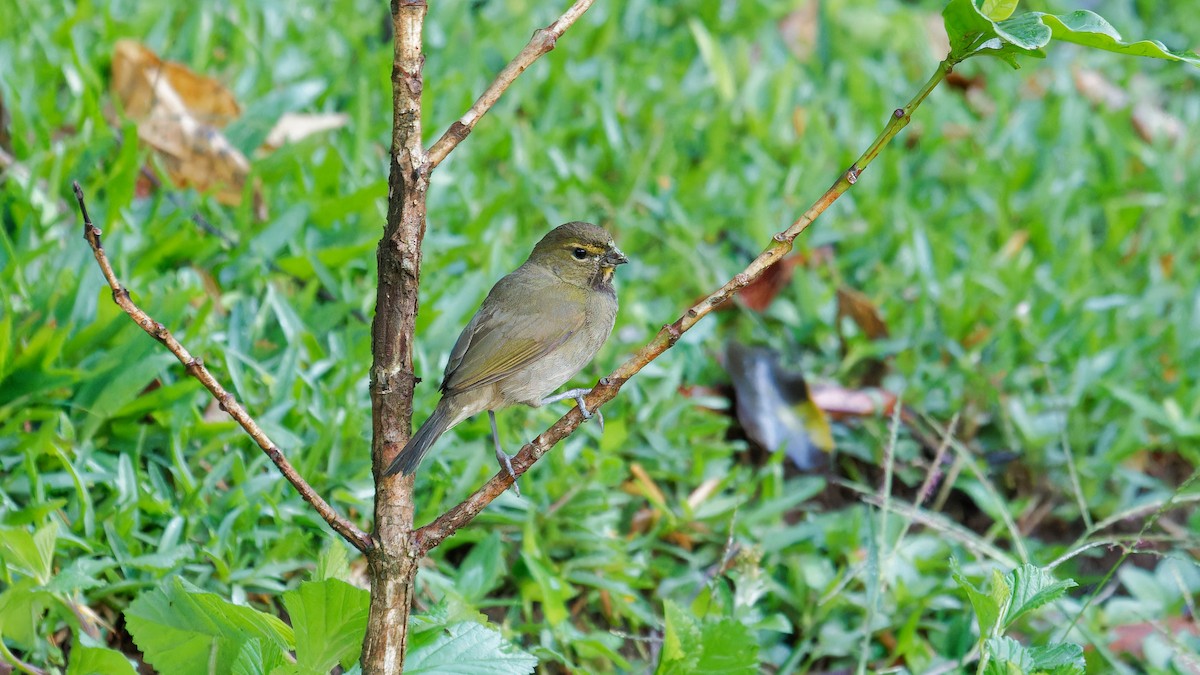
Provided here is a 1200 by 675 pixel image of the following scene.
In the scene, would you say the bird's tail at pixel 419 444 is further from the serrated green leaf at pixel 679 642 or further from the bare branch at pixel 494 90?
the serrated green leaf at pixel 679 642

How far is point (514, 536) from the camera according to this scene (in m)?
3.79

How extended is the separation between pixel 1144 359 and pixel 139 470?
12.5 ft

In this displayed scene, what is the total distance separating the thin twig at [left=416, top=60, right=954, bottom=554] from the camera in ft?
7.34

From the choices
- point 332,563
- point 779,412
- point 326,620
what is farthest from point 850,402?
point 326,620

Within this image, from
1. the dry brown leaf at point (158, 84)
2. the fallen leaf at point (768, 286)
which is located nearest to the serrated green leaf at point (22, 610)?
the dry brown leaf at point (158, 84)

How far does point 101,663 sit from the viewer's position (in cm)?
263

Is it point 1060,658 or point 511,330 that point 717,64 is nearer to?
point 511,330

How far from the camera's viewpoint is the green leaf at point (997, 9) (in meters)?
2.18

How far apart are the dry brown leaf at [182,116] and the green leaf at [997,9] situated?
3.11m

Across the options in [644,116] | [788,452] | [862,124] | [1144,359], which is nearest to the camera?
[788,452]

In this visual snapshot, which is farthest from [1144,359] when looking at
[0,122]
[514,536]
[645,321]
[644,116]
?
[0,122]

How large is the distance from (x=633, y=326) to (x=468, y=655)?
2185mm

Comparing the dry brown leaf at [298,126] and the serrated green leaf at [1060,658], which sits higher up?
the dry brown leaf at [298,126]

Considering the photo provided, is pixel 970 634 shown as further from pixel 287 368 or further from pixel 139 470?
pixel 139 470
